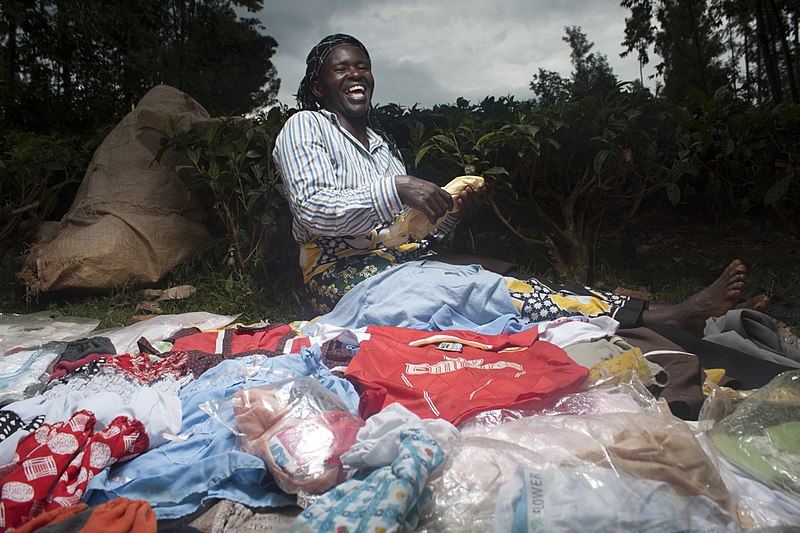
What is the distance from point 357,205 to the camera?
2.38 m

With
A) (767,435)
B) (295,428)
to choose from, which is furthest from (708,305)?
(295,428)

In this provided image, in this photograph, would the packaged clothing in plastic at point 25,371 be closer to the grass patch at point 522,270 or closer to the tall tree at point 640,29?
Answer: the grass patch at point 522,270

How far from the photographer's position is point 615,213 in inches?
161

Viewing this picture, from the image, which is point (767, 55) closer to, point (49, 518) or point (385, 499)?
point (385, 499)

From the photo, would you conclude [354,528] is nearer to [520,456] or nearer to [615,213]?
[520,456]

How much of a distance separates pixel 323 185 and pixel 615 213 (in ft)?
8.48

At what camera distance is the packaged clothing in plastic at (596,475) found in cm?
103

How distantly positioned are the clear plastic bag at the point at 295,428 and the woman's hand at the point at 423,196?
1.03m

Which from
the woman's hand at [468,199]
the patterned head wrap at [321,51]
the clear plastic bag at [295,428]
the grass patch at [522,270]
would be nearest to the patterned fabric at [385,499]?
the clear plastic bag at [295,428]

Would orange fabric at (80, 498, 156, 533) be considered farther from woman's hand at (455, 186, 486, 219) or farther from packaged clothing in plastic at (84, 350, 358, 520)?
woman's hand at (455, 186, 486, 219)

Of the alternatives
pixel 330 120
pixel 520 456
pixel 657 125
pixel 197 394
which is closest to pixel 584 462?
pixel 520 456

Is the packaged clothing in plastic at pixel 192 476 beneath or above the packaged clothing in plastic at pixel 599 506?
above

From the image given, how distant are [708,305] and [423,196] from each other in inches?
52.2

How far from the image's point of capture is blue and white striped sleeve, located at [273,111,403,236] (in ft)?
7.84
